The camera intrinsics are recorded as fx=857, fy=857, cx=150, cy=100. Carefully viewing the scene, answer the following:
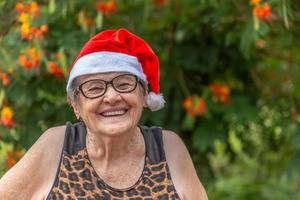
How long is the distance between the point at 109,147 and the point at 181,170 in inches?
9.5

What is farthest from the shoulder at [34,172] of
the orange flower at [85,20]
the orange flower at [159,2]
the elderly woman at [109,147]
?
the orange flower at [159,2]

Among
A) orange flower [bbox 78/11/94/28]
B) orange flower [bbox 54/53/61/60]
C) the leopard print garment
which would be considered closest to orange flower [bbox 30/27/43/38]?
orange flower [bbox 54/53/61/60]

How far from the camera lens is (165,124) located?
3.95 meters

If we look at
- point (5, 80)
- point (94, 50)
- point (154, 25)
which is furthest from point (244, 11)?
point (94, 50)

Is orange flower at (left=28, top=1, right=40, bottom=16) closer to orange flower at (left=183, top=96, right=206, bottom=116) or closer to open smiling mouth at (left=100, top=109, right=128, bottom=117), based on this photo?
orange flower at (left=183, top=96, right=206, bottom=116)

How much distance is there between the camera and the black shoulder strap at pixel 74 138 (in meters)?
2.55

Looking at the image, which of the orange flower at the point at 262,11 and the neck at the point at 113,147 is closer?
the neck at the point at 113,147

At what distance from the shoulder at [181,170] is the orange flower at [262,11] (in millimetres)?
744

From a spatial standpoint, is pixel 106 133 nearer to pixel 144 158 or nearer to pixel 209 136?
pixel 144 158

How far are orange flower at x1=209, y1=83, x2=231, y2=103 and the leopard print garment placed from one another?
127cm

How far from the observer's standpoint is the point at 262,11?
3.15 m

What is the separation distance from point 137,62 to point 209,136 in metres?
1.50

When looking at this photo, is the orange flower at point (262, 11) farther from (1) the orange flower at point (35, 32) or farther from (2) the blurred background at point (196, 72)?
(1) the orange flower at point (35, 32)

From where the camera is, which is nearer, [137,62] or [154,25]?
[137,62]
